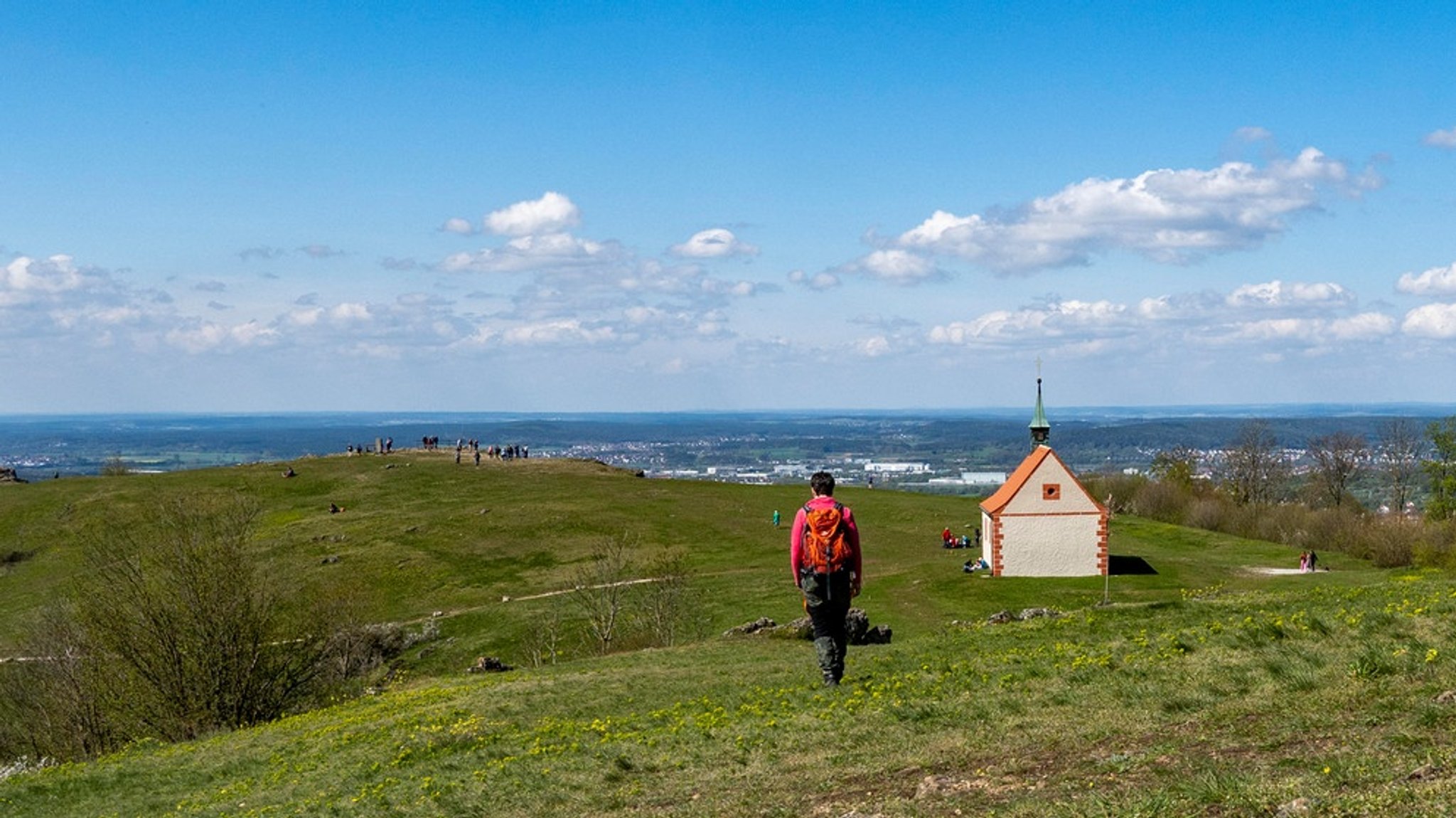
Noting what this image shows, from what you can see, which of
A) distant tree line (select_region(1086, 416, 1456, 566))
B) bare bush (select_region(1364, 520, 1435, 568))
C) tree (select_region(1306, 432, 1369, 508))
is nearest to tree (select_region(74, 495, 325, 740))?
A: distant tree line (select_region(1086, 416, 1456, 566))

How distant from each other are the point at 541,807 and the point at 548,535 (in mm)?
77715

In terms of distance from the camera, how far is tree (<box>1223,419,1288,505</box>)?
419ft

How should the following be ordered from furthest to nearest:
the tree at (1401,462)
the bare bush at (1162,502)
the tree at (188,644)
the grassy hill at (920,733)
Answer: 1. the tree at (1401,462)
2. the bare bush at (1162,502)
3. the tree at (188,644)
4. the grassy hill at (920,733)

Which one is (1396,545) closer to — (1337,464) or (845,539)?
(1337,464)

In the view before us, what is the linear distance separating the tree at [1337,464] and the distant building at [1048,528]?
70164 millimetres

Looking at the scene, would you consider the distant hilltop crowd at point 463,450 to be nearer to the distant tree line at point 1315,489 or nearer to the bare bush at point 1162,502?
the distant tree line at point 1315,489

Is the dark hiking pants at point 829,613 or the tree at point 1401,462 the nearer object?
the dark hiking pants at point 829,613

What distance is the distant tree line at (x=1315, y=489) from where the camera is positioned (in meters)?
93.8

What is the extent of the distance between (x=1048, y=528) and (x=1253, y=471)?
7824 cm

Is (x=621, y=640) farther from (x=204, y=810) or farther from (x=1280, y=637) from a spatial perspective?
(x=1280, y=637)

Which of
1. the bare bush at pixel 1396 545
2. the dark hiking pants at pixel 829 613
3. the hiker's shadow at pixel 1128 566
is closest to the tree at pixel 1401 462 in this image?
the bare bush at pixel 1396 545

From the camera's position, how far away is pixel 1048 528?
63.0 meters

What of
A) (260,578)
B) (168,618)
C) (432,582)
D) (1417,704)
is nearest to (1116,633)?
(1417,704)

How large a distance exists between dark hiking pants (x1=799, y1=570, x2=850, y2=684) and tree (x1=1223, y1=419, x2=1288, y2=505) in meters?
119
